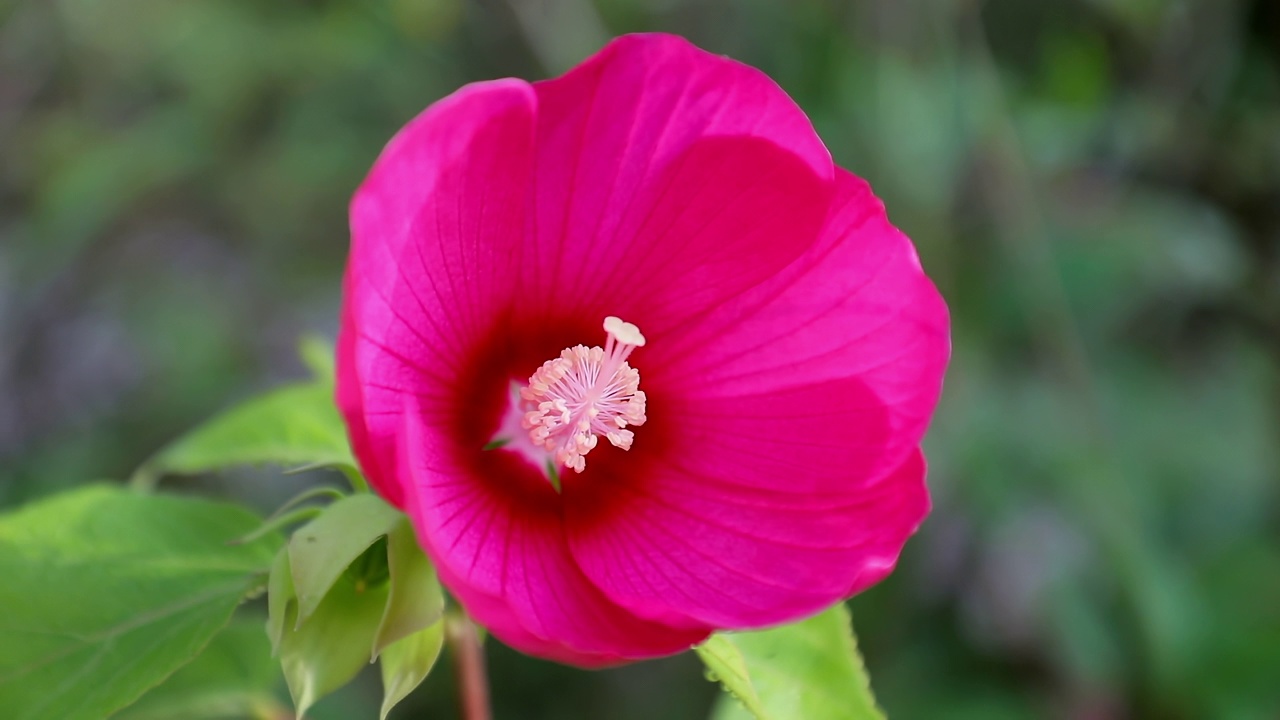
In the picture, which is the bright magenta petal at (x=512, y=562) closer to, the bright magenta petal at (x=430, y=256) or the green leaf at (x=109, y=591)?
the bright magenta petal at (x=430, y=256)

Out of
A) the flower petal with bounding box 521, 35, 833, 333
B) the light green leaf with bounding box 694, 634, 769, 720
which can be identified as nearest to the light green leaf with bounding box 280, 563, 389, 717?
the light green leaf with bounding box 694, 634, 769, 720

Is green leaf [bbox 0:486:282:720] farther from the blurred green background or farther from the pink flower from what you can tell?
the blurred green background

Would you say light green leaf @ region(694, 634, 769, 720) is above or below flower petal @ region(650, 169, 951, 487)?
below

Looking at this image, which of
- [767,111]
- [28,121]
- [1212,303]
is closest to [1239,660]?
[1212,303]

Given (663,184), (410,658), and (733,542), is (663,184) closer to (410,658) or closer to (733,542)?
(733,542)

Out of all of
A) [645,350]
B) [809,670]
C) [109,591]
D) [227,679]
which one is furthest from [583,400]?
[227,679]

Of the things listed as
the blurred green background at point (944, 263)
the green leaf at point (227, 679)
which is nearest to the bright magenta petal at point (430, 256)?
the green leaf at point (227, 679)
